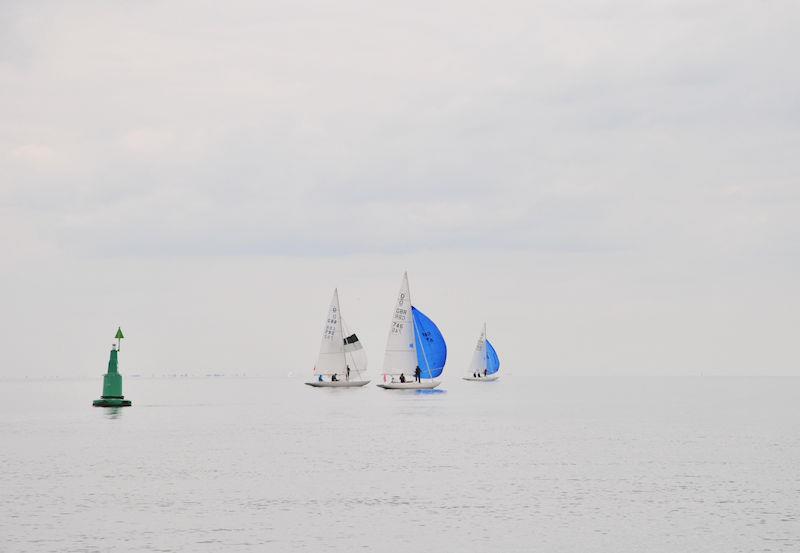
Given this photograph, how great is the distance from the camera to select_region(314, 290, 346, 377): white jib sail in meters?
156

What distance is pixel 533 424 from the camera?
11338cm

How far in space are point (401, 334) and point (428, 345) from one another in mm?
5633

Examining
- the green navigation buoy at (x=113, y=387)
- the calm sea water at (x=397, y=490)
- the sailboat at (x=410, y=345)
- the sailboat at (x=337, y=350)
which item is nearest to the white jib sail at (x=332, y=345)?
the sailboat at (x=337, y=350)

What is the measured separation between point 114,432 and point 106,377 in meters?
21.7

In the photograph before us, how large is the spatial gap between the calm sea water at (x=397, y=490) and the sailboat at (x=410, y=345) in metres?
49.7

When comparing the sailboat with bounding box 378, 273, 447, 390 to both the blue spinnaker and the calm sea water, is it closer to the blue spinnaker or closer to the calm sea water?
the blue spinnaker

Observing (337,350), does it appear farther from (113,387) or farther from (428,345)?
(113,387)

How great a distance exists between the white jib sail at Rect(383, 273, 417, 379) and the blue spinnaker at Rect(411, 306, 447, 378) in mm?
1561

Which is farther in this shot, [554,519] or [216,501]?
[216,501]

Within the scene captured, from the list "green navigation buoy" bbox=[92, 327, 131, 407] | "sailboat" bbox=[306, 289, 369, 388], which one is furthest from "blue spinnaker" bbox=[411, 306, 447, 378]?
"green navigation buoy" bbox=[92, 327, 131, 407]

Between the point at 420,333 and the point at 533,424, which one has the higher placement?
the point at 420,333

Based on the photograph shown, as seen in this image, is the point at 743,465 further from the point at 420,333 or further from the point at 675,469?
the point at 420,333

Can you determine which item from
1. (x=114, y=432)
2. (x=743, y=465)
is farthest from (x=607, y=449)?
(x=114, y=432)

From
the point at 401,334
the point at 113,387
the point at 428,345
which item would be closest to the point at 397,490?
A: the point at 113,387
